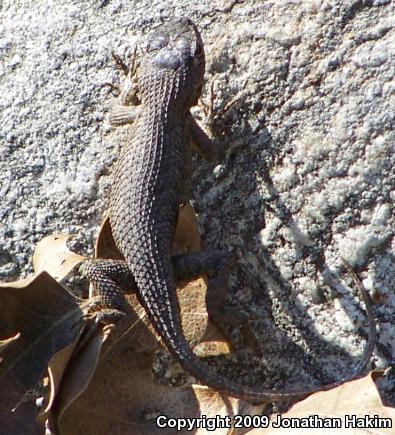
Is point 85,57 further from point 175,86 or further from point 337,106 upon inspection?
point 337,106

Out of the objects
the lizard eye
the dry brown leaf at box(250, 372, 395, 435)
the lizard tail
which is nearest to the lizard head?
the lizard eye

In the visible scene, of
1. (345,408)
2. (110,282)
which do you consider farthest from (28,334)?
(345,408)

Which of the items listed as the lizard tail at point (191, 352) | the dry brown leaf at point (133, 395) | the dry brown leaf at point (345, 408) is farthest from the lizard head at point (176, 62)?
the dry brown leaf at point (345, 408)

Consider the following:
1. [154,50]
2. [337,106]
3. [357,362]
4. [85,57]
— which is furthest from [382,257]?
[85,57]

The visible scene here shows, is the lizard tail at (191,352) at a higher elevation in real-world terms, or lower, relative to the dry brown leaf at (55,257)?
lower

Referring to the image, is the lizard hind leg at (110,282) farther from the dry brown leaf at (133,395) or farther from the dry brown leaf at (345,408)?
the dry brown leaf at (345,408)

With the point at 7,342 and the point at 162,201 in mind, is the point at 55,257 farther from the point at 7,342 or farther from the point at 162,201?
the point at 7,342

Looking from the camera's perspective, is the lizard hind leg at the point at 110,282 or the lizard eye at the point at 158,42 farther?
the lizard eye at the point at 158,42
